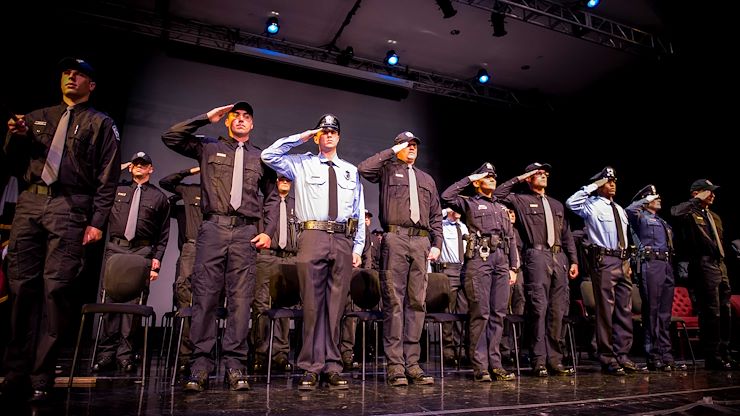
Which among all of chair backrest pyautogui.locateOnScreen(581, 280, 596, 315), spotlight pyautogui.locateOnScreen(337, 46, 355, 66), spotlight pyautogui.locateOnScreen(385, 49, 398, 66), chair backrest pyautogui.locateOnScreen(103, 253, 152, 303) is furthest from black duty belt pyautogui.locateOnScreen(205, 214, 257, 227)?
spotlight pyautogui.locateOnScreen(385, 49, 398, 66)

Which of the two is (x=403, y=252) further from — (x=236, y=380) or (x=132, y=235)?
(x=132, y=235)

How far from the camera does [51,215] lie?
299 centimetres

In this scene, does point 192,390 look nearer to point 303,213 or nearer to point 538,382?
point 303,213

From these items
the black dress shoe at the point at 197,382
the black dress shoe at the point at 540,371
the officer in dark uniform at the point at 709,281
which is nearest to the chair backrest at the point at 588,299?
the officer in dark uniform at the point at 709,281

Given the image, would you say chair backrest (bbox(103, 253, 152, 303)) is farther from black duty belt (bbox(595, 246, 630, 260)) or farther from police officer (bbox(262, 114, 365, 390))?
black duty belt (bbox(595, 246, 630, 260))

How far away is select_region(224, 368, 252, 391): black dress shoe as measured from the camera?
341 cm

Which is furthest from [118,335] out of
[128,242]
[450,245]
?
[450,245]

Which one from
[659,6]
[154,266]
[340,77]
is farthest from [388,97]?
[154,266]

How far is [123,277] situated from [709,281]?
6.34 meters

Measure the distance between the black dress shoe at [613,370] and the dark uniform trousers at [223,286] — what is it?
3734 mm

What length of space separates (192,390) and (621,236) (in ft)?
14.7

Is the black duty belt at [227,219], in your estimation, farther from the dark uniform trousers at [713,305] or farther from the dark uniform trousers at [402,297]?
→ the dark uniform trousers at [713,305]

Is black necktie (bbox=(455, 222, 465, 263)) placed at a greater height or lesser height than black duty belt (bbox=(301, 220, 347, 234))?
greater

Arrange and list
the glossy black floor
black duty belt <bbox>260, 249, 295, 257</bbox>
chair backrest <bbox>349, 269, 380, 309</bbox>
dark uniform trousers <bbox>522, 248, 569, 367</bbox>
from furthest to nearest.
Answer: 1. black duty belt <bbox>260, 249, 295, 257</bbox>
2. chair backrest <bbox>349, 269, 380, 309</bbox>
3. dark uniform trousers <bbox>522, 248, 569, 367</bbox>
4. the glossy black floor
